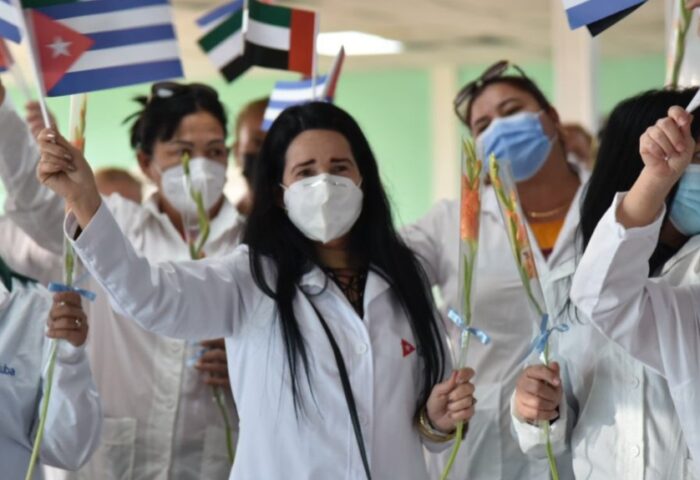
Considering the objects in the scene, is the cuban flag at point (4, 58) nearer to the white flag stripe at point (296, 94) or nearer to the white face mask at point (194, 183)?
the white face mask at point (194, 183)

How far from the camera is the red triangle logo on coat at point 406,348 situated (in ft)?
8.09

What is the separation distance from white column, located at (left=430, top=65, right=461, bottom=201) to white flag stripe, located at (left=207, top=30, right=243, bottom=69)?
285 inches

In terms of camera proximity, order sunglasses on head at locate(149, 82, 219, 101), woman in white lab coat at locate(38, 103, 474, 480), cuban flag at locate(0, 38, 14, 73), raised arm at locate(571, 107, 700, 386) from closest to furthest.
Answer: raised arm at locate(571, 107, 700, 386) → woman in white lab coat at locate(38, 103, 474, 480) → cuban flag at locate(0, 38, 14, 73) → sunglasses on head at locate(149, 82, 219, 101)

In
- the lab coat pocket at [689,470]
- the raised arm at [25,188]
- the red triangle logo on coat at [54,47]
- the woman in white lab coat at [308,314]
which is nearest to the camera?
the lab coat pocket at [689,470]

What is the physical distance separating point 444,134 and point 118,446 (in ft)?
27.0

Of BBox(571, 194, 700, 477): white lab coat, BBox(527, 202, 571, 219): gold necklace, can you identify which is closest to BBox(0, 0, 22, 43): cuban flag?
BBox(571, 194, 700, 477): white lab coat

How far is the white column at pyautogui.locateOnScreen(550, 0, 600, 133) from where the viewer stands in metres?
7.96

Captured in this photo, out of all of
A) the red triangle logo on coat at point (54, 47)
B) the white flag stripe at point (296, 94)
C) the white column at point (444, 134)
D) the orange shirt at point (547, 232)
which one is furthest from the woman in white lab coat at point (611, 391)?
the white column at point (444, 134)

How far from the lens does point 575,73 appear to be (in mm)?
8172

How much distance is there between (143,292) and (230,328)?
237 mm

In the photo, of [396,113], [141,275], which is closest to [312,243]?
[141,275]

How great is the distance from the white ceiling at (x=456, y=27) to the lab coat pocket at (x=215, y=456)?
17.1 feet

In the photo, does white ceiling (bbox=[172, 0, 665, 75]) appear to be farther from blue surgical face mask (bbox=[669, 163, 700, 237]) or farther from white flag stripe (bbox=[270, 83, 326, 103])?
blue surgical face mask (bbox=[669, 163, 700, 237])

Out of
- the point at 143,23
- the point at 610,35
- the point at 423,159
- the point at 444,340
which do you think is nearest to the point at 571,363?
the point at 444,340
